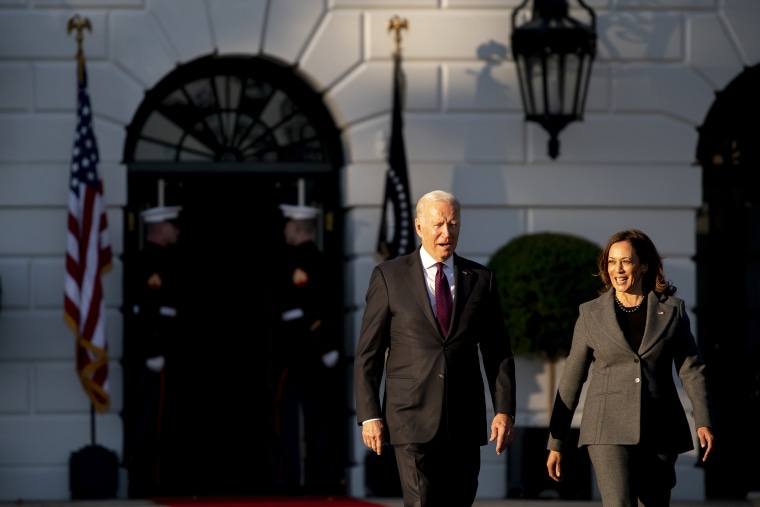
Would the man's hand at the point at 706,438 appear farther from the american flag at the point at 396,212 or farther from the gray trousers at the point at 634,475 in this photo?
the american flag at the point at 396,212

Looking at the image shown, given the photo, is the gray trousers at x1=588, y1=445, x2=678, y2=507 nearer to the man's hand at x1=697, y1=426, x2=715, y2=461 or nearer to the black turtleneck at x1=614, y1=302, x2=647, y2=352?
the man's hand at x1=697, y1=426, x2=715, y2=461

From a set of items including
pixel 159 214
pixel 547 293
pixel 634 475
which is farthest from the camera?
pixel 159 214

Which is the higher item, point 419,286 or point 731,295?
point 419,286

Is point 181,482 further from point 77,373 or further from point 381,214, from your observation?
point 381,214

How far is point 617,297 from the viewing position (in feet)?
22.5

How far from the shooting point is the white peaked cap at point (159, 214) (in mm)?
11102

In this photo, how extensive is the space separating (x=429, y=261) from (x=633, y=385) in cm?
106

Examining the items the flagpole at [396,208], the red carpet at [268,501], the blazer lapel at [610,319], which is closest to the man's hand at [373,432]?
the blazer lapel at [610,319]

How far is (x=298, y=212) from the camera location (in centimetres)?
1127

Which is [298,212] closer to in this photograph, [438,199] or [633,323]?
[438,199]

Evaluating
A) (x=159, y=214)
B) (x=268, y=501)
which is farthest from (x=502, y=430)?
(x=159, y=214)

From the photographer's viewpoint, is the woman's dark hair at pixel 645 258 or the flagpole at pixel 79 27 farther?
the flagpole at pixel 79 27

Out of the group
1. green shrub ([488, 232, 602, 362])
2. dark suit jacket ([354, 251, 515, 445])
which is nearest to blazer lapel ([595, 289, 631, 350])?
dark suit jacket ([354, 251, 515, 445])

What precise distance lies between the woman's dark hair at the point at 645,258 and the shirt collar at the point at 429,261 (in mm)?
685
